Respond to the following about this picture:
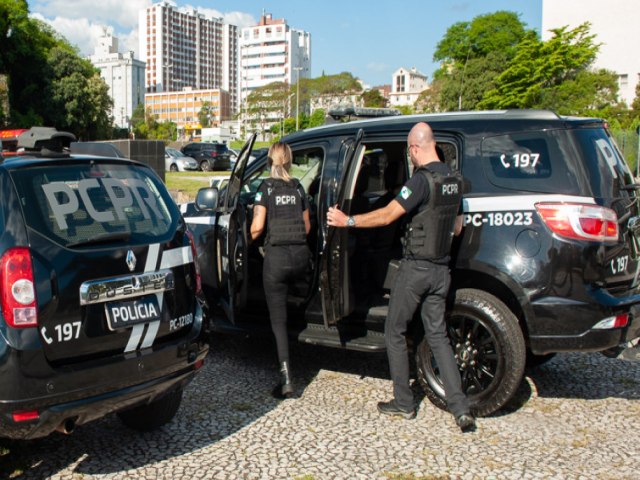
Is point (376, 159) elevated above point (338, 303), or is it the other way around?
point (376, 159)

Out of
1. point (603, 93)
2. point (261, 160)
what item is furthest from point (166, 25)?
point (261, 160)

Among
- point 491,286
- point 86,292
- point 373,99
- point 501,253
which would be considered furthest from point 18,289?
point 373,99

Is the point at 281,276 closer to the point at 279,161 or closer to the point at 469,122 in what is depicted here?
the point at 279,161

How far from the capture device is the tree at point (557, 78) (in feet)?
170

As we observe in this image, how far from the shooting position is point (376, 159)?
5.47m

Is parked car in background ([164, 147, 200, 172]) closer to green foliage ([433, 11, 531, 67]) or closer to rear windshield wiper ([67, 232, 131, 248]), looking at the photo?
rear windshield wiper ([67, 232, 131, 248])

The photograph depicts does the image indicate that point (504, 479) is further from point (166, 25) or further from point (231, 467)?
point (166, 25)

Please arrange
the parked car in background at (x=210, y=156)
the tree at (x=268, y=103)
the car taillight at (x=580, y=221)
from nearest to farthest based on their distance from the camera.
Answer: the car taillight at (x=580, y=221), the parked car in background at (x=210, y=156), the tree at (x=268, y=103)

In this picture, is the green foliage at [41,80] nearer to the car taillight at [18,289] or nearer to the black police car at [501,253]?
the black police car at [501,253]

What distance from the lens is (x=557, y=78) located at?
5425 centimetres

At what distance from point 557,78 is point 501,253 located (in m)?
55.2

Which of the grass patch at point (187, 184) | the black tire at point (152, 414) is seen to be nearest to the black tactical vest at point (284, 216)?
the black tire at point (152, 414)

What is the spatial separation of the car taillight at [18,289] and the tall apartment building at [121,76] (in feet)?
513

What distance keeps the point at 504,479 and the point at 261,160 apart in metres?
3.14
